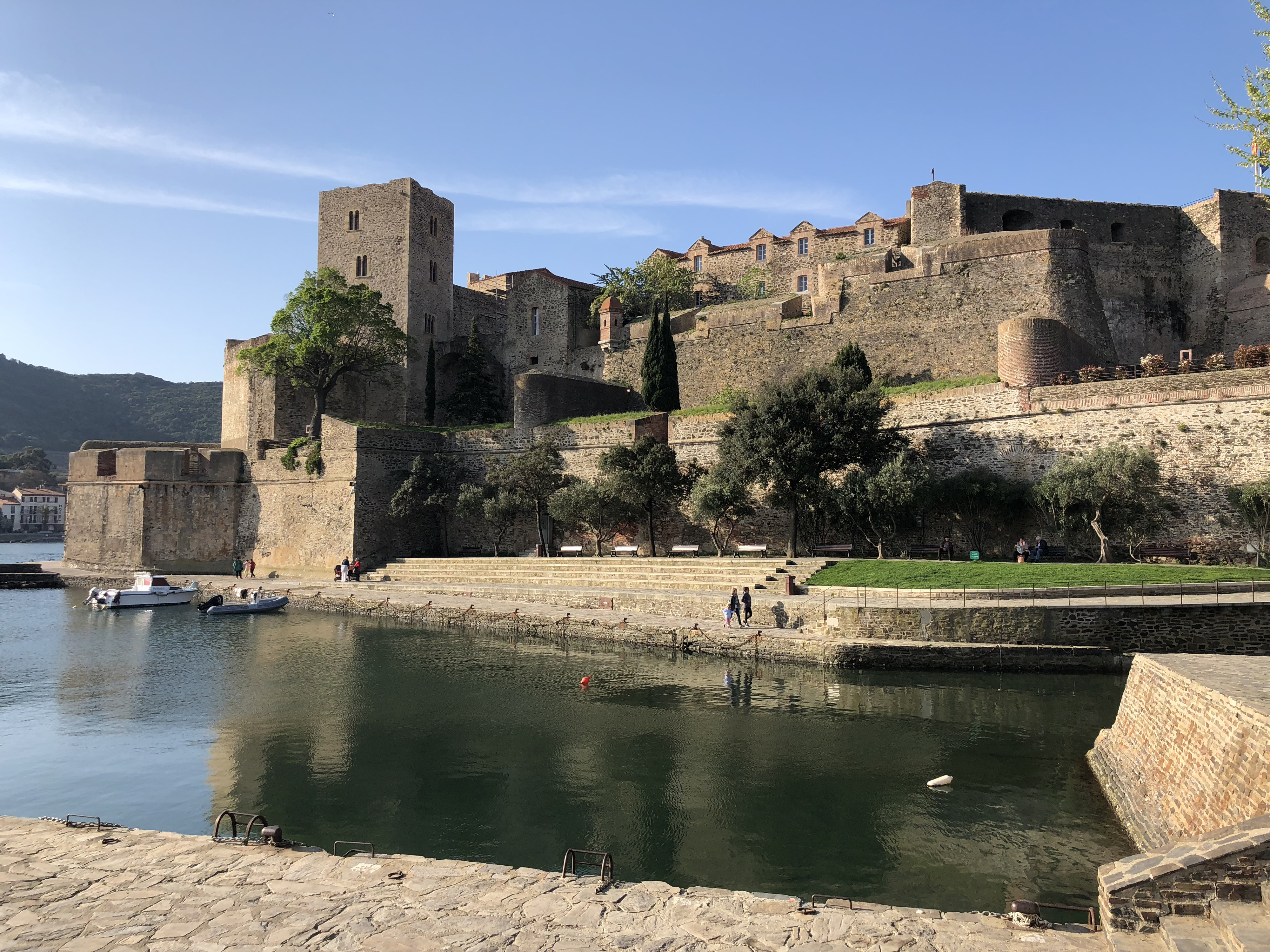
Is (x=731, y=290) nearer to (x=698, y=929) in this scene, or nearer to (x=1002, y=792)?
(x=1002, y=792)

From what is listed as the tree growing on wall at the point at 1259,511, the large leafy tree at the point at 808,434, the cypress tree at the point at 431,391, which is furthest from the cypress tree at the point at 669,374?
the tree growing on wall at the point at 1259,511

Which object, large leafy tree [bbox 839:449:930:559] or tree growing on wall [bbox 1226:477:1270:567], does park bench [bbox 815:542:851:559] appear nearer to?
large leafy tree [bbox 839:449:930:559]

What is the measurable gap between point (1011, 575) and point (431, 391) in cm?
3056

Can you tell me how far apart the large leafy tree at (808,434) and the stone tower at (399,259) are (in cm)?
2301

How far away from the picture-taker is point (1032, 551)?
23.4 meters

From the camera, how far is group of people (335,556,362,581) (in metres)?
32.3

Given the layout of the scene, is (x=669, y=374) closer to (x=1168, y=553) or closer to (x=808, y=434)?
(x=808, y=434)

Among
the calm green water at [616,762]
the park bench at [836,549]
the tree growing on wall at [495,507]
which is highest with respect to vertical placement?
the tree growing on wall at [495,507]

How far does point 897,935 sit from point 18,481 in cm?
13697

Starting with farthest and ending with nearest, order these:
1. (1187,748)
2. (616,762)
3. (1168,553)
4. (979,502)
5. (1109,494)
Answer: (979,502) < (1109,494) < (1168,553) < (616,762) < (1187,748)

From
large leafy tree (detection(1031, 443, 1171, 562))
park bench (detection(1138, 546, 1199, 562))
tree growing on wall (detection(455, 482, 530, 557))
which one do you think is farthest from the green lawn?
tree growing on wall (detection(455, 482, 530, 557))

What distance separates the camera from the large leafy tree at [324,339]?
36812 millimetres

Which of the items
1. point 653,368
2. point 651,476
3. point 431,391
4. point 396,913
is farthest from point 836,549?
point 431,391

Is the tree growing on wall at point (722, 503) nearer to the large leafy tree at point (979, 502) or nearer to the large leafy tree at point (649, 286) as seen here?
the large leafy tree at point (979, 502)
